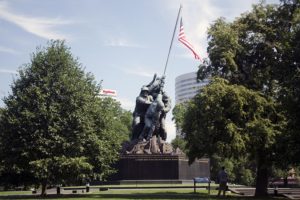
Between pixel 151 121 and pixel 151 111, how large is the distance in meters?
1.00

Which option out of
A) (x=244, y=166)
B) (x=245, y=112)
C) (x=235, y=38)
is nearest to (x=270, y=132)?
(x=245, y=112)

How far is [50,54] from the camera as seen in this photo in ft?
103

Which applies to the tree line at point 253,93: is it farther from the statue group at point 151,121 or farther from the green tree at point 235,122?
the statue group at point 151,121

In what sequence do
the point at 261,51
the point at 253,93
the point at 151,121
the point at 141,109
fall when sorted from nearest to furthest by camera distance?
the point at 253,93 → the point at 261,51 → the point at 151,121 → the point at 141,109

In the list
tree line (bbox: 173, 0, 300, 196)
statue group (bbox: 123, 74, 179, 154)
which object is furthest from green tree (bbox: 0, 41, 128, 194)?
statue group (bbox: 123, 74, 179, 154)

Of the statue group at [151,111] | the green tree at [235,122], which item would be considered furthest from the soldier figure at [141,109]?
the green tree at [235,122]

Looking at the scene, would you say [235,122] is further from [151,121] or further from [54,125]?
[151,121]

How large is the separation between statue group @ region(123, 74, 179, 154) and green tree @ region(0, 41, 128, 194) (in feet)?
40.0

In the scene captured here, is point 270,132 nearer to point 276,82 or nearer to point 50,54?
point 276,82

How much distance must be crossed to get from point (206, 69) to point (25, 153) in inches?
540

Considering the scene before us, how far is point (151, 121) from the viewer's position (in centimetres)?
4534

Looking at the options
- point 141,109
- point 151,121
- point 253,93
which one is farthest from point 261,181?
point 141,109

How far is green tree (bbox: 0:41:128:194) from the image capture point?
2870 cm

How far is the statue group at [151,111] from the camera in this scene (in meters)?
45.3
